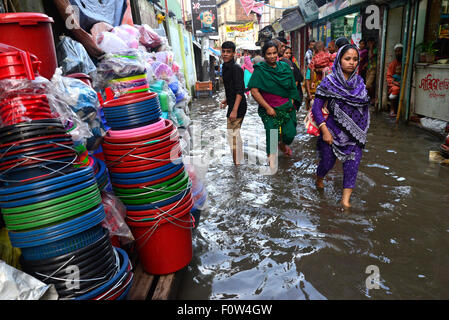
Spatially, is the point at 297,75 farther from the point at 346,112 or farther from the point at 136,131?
the point at 136,131

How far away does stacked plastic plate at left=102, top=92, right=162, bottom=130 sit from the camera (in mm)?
2332

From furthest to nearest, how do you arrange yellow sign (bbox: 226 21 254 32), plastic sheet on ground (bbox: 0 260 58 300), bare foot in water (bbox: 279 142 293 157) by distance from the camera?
1. yellow sign (bbox: 226 21 254 32)
2. bare foot in water (bbox: 279 142 293 157)
3. plastic sheet on ground (bbox: 0 260 58 300)

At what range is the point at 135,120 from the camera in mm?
2357

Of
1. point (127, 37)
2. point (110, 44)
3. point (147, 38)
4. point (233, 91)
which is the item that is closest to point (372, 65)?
point (233, 91)

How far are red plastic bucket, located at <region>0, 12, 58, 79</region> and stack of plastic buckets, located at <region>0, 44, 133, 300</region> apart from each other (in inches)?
30.8

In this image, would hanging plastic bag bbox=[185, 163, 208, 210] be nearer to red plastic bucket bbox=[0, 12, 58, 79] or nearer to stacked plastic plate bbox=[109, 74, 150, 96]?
stacked plastic plate bbox=[109, 74, 150, 96]

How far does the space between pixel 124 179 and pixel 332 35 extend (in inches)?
509

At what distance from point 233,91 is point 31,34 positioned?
2.92 meters

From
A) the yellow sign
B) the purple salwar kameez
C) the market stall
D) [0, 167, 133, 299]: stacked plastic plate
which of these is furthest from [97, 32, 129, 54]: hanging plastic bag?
the yellow sign

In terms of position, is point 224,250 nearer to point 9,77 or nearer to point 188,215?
point 188,215

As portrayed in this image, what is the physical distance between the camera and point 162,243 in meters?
2.34

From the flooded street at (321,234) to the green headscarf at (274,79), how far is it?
112 cm

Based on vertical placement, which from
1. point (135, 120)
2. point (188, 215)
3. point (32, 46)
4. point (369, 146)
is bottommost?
point (369, 146)

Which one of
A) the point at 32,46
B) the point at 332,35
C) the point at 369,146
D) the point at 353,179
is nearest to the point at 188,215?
the point at 32,46
